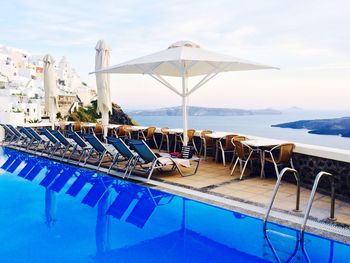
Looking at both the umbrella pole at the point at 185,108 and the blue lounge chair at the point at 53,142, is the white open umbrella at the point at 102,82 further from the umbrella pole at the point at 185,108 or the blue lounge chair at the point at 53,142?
the umbrella pole at the point at 185,108

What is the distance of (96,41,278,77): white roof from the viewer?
6969mm

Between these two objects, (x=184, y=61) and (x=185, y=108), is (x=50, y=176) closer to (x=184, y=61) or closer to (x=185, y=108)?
(x=185, y=108)

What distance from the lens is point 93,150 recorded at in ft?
28.9

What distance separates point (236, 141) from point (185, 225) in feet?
9.42

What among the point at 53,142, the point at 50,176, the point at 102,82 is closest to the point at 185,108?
the point at 50,176

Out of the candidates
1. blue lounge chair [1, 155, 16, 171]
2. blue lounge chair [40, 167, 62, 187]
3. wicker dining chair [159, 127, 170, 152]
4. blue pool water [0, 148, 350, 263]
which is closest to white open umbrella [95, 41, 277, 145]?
wicker dining chair [159, 127, 170, 152]

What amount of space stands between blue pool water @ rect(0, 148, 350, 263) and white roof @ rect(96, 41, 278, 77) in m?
2.54

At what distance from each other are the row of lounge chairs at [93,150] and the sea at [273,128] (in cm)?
278

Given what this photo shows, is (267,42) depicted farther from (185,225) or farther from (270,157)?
(185,225)

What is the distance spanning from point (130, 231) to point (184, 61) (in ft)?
14.0

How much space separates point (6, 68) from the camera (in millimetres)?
65438

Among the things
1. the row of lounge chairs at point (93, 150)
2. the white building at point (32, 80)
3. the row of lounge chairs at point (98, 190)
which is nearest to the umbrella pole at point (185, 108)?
the row of lounge chairs at point (93, 150)

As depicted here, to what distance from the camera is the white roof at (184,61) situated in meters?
6.97

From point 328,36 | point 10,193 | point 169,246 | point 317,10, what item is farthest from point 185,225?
point 328,36
